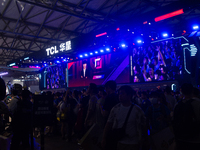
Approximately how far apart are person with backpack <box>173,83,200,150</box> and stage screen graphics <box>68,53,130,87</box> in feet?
33.1

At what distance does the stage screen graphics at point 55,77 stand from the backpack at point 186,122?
16.0 m

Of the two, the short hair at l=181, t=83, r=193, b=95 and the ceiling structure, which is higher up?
the ceiling structure

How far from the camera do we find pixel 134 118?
2.37 m

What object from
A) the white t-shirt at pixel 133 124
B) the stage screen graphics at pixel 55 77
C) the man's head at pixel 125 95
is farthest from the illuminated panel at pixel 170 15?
the stage screen graphics at pixel 55 77

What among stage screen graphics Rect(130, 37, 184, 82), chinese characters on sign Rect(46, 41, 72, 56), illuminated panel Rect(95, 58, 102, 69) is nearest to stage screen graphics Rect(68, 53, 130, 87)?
illuminated panel Rect(95, 58, 102, 69)

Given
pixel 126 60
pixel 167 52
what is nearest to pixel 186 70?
pixel 167 52

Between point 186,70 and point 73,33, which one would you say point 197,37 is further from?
point 73,33

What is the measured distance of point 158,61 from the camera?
11039mm

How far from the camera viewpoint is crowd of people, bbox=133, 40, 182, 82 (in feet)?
34.2

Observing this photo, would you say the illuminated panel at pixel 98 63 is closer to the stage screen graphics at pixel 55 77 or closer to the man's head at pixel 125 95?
the stage screen graphics at pixel 55 77

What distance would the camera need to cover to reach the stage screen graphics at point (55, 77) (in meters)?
18.2

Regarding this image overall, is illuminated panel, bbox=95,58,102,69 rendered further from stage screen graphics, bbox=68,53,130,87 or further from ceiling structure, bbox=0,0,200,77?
ceiling structure, bbox=0,0,200,77

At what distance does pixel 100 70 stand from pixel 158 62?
16.4 ft

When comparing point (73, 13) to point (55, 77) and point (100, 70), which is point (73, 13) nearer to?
point (100, 70)
